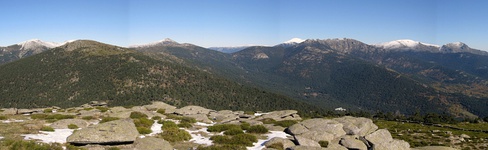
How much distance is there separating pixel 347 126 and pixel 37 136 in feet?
104

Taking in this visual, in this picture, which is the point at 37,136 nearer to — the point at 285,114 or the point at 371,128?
the point at 371,128

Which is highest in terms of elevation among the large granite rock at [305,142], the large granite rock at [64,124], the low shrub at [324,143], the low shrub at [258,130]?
the large granite rock at [64,124]

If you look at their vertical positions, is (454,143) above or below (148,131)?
below

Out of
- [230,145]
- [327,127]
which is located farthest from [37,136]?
[327,127]

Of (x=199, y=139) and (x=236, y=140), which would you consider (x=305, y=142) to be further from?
(x=199, y=139)

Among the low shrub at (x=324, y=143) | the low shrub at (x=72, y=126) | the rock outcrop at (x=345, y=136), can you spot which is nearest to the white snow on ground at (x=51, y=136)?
the low shrub at (x=72, y=126)

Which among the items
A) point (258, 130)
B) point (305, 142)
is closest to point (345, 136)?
point (305, 142)

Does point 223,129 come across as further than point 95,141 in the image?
Yes

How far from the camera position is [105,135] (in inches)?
1009

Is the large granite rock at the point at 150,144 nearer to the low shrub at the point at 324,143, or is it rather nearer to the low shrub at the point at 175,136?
the low shrub at the point at 175,136

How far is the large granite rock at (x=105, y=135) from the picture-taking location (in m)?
24.9

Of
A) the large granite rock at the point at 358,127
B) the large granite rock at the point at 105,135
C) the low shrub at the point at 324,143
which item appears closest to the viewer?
the large granite rock at the point at 105,135

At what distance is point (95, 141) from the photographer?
81.6ft

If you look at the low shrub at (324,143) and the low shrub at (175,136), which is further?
the low shrub at (175,136)
